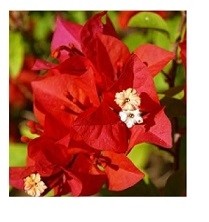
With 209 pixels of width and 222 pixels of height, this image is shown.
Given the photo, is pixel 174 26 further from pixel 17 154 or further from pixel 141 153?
pixel 17 154

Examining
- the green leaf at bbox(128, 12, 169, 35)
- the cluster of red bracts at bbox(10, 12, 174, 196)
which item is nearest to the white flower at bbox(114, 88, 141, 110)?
the cluster of red bracts at bbox(10, 12, 174, 196)

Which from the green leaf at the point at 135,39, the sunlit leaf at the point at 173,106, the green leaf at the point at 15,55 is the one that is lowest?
the sunlit leaf at the point at 173,106

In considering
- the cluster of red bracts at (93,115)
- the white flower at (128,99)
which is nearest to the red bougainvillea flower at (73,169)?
the cluster of red bracts at (93,115)

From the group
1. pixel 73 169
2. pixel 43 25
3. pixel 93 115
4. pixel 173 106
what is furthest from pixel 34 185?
pixel 43 25

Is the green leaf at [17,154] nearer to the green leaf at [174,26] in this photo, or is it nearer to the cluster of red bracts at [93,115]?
the cluster of red bracts at [93,115]
